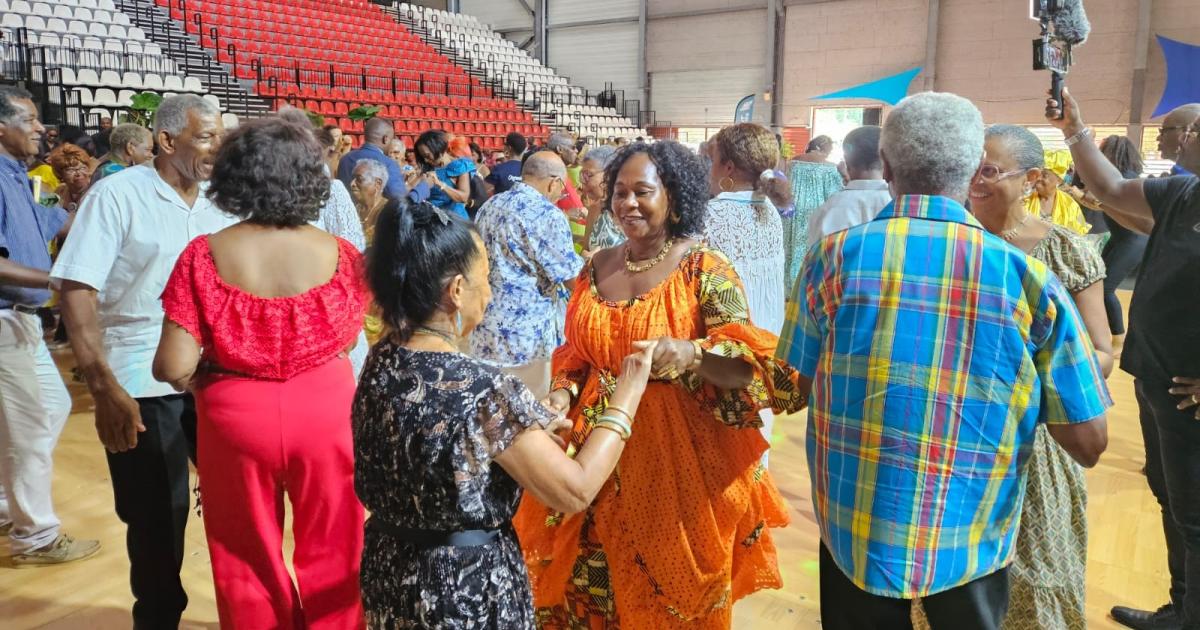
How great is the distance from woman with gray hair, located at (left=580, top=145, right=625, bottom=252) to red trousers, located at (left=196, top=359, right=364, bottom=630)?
2.33 meters

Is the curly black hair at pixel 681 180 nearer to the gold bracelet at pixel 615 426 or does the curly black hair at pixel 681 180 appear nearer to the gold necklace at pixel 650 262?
the gold necklace at pixel 650 262

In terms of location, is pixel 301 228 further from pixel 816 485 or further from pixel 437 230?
pixel 816 485

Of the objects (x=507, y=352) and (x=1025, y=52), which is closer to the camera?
(x=507, y=352)

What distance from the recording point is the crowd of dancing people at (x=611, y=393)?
1298 mm

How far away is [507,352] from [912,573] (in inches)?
93.4

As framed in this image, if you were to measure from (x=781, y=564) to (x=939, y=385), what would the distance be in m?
1.96

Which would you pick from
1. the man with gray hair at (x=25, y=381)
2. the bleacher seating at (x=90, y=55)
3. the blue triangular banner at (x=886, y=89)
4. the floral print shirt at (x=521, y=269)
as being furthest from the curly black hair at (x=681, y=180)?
the blue triangular banner at (x=886, y=89)

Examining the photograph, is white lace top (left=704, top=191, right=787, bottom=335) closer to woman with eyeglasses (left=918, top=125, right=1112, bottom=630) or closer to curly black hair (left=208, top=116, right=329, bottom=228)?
woman with eyeglasses (left=918, top=125, right=1112, bottom=630)

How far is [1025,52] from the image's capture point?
43.0ft

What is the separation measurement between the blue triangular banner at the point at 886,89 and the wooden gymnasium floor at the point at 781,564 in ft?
37.7

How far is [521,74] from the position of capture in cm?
1836

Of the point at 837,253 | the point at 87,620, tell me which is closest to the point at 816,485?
the point at 837,253


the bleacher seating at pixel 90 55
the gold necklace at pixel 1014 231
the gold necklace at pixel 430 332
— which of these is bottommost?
the gold necklace at pixel 430 332

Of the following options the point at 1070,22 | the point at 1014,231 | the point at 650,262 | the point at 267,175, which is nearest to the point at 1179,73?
the point at 1070,22
